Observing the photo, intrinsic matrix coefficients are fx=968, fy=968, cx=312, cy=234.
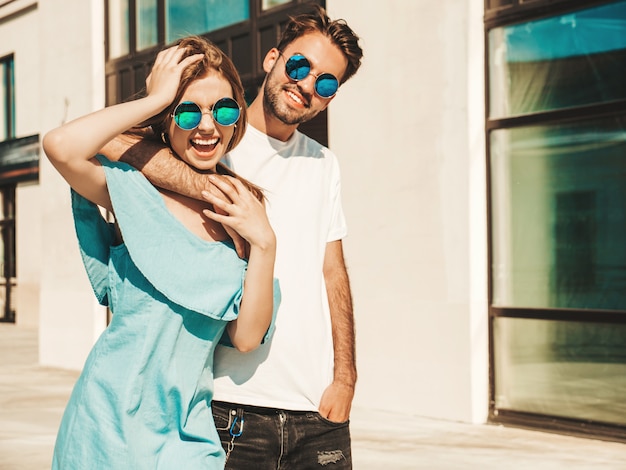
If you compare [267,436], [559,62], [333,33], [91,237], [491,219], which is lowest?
[267,436]

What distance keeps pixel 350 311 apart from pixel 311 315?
19 cm

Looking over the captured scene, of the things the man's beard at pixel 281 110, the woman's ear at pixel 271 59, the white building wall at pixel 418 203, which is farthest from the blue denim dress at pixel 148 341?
the white building wall at pixel 418 203

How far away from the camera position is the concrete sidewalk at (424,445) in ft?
20.1

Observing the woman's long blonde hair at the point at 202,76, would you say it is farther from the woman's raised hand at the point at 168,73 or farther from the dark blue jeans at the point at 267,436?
the dark blue jeans at the point at 267,436

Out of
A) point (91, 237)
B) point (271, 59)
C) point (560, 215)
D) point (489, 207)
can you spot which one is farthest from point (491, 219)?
point (91, 237)

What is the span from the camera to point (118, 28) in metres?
12.1

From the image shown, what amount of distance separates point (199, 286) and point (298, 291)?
1.56 ft

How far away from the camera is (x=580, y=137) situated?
711cm

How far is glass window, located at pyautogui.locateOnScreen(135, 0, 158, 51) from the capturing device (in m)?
11.6

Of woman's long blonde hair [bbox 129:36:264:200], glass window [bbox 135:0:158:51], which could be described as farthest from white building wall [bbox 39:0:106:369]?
woman's long blonde hair [bbox 129:36:264:200]

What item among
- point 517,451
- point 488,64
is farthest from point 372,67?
point 517,451

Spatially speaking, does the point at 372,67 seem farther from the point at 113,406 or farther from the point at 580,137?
the point at 113,406

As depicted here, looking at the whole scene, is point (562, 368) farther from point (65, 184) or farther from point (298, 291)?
point (65, 184)

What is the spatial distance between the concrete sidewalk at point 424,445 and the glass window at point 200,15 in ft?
14.0
